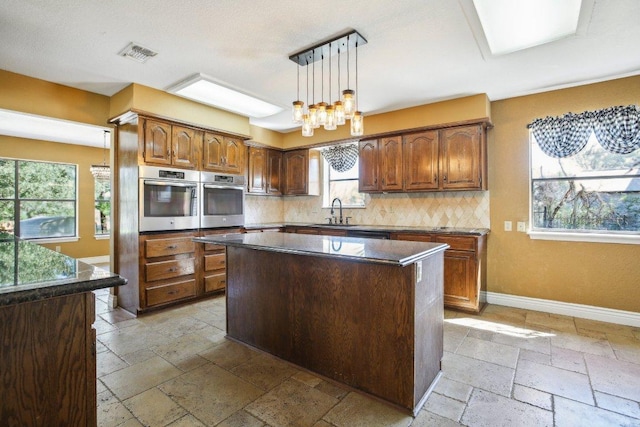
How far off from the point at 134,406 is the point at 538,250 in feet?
13.9

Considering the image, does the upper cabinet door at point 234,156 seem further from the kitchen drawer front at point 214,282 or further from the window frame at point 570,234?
the window frame at point 570,234

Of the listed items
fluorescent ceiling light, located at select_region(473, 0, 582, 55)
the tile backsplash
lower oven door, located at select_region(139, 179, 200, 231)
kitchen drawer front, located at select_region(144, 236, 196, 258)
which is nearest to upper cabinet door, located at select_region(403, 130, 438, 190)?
the tile backsplash

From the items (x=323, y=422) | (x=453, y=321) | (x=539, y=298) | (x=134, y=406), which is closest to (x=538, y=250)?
(x=539, y=298)

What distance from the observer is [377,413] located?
188 centimetres

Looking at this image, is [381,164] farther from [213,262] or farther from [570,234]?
[213,262]

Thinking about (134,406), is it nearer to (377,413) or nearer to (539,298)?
(377,413)

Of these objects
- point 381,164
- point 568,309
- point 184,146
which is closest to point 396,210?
point 381,164

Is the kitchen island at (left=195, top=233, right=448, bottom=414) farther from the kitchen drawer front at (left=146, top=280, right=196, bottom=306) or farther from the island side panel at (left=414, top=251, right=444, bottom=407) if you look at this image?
the kitchen drawer front at (left=146, top=280, right=196, bottom=306)

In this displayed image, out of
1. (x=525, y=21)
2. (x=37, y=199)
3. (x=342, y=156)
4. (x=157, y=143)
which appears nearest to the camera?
(x=525, y=21)

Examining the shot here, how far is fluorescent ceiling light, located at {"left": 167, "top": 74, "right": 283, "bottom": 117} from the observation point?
3.48m

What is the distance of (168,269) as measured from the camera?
381cm

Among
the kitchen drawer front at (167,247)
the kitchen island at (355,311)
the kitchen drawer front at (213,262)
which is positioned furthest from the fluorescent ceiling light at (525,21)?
the kitchen drawer front at (213,262)

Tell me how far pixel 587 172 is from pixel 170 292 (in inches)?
197

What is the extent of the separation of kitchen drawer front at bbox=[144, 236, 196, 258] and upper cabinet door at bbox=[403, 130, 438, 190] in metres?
2.93
